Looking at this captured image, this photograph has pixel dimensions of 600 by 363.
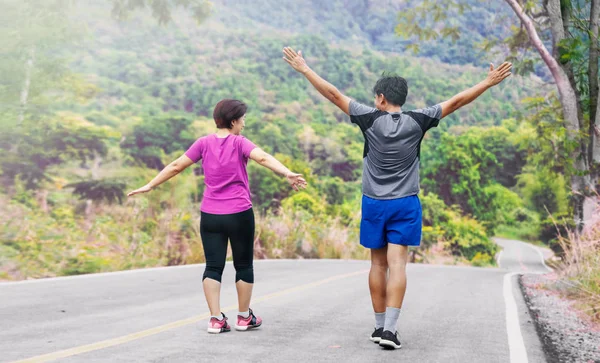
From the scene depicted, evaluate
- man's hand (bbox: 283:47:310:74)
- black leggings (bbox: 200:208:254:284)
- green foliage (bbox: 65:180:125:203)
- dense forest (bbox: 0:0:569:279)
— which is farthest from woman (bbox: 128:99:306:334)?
green foliage (bbox: 65:180:125:203)

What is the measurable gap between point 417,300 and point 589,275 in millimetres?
2120

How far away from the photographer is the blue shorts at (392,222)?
19.4 ft

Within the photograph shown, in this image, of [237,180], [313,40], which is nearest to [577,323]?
[237,180]

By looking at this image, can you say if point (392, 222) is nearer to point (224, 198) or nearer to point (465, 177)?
point (224, 198)

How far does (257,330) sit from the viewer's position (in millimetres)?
6426

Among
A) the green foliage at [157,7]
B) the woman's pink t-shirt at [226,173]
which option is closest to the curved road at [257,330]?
the woman's pink t-shirt at [226,173]

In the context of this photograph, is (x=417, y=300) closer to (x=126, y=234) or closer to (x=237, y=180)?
(x=237, y=180)

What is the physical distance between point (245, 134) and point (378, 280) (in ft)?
165

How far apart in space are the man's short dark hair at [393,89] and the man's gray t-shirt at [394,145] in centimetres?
13

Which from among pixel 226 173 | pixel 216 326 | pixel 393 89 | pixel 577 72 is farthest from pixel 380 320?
pixel 577 72

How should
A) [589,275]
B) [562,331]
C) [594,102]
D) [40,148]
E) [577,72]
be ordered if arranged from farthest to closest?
[40,148]
[577,72]
[594,102]
[589,275]
[562,331]

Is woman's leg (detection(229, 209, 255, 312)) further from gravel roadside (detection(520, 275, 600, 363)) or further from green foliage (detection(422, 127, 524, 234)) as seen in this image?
green foliage (detection(422, 127, 524, 234))

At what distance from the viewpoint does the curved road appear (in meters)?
5.37

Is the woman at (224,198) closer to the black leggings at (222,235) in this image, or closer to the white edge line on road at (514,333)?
the black leggings at (222,235)
